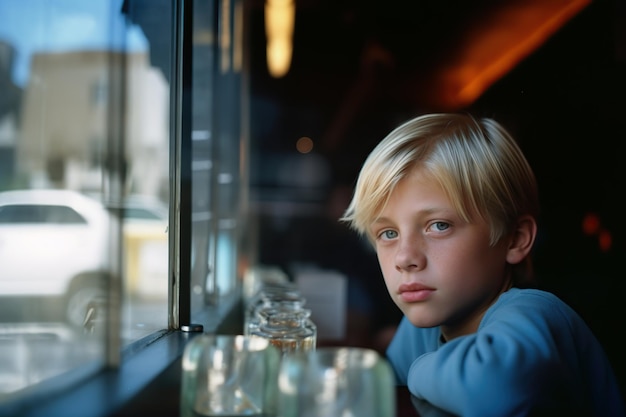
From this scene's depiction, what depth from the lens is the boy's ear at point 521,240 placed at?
84cm

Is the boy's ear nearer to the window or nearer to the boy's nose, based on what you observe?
the boy's nose

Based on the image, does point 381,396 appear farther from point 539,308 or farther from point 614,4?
point 614,4

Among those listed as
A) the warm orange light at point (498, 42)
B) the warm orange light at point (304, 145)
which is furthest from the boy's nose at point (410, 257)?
the warm orange light at point (304, 145)

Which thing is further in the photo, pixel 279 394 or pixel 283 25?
pixel 283 25

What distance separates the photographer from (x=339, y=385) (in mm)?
560

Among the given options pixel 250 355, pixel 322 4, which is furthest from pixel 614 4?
pixel 322 4

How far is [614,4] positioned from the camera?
184cm

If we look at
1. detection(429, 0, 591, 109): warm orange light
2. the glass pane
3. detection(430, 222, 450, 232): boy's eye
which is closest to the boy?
detection(430, 222, 450, 232): boy's eye

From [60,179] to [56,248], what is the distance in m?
0.11

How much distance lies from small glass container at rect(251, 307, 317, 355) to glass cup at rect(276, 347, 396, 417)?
0.34 m

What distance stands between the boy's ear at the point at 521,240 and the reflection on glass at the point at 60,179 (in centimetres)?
54

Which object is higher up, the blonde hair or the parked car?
the blonde hair

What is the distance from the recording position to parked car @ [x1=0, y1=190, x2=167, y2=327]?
698mm

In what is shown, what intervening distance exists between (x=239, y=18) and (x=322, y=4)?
2.45 ft
